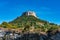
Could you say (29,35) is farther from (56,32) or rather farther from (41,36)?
(56,32)

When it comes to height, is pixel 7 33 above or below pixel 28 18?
below

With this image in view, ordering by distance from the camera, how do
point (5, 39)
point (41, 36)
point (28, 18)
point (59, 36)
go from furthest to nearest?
point (28, 18) < point (5, 39) < point (41, 36) < point (59, 36)

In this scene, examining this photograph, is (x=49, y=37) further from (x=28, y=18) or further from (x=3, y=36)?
(x=28, y=18)

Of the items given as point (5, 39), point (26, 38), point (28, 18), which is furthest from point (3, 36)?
point (28, 18)

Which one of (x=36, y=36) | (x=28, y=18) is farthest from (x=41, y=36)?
(x=28, y=18)

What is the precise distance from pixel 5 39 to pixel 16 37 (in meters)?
2.94

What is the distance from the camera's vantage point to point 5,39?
74438 mm

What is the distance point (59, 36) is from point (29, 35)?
920 centimetres

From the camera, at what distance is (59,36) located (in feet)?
215

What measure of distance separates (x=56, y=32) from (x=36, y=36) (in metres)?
6.46

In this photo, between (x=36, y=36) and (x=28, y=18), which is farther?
(x=28, y=18)

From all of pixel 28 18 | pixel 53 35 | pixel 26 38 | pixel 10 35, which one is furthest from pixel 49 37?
pixel 28 18

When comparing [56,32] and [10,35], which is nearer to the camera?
[56,32]

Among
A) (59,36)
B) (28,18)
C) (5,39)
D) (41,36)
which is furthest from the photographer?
(28,18)
